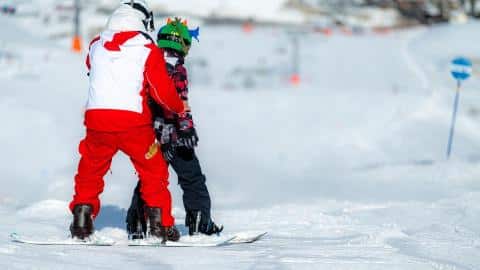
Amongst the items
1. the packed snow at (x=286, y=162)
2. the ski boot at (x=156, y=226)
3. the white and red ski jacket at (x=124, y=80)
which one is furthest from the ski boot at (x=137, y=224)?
the white and red ski jacket at (x=124, y=80)

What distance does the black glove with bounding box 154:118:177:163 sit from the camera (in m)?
5.12

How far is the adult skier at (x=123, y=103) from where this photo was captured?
4.80 m

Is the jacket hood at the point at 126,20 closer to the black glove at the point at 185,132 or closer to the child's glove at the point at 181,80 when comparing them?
the child's glove at the point at 181,80

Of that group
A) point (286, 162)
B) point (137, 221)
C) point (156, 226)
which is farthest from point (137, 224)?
point (286, 162)

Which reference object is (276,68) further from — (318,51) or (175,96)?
(175,96)

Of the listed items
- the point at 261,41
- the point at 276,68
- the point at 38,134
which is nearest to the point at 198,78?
the point at 276,68

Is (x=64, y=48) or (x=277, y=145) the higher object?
(x=64, y=48)

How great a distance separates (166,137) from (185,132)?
0.50 ft

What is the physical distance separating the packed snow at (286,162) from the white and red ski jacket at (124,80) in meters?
0.83

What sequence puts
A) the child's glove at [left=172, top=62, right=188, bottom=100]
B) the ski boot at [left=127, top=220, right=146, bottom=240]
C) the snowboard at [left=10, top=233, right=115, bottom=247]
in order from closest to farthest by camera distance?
the snowboard at [left=10, top=233, right=115, bottom=247], the child's glove at [left=172, top=62, right=188, bottom=100], the ski boot at [left=127, top=220, right=146, bottom=240]

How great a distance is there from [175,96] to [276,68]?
2553cm

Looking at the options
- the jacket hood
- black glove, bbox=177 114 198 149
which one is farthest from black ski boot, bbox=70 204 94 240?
the jacket hood

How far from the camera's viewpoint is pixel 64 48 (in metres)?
25.2

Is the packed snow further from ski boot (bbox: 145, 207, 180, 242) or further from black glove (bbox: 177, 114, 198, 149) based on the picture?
black glove (bbox: 177, 114, 198, 149)
